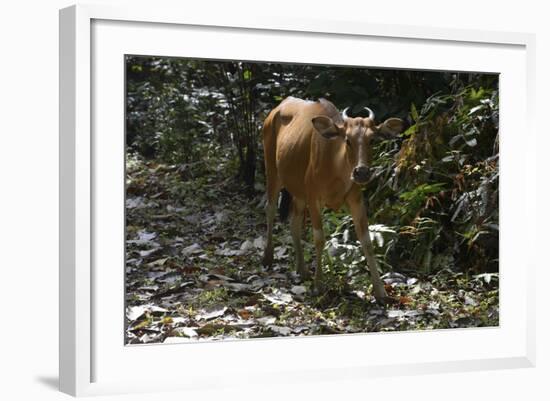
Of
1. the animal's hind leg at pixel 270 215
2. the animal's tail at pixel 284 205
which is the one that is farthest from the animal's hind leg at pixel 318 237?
the animal's hind leg at pixel 270 215

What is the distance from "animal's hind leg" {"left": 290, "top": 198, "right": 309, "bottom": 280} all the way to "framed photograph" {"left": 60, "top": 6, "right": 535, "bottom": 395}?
2 centimetres

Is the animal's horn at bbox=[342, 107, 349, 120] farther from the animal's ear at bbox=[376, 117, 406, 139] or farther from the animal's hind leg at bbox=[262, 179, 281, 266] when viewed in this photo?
the animal's hind leg at bbox=[262, 179, 281, 266]

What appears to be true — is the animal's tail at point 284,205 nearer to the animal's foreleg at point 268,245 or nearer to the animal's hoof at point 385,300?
the animal's foreleg at point 268,245

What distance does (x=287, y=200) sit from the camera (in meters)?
7.38

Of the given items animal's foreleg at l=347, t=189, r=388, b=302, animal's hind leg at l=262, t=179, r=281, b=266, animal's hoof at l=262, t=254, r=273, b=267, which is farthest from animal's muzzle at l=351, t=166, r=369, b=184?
animal's hoof at l=262, t=254, r=273, b=267

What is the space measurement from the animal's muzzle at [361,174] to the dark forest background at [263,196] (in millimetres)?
188

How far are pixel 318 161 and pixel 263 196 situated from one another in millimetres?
547

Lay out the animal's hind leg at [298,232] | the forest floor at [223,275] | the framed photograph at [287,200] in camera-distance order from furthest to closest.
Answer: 1. the animal's hind leg at [298,232]
2. the forest floor at [223,275]
3. the framed photograph at [287,200]

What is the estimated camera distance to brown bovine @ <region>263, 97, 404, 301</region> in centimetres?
736

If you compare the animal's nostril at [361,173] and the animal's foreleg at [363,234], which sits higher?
the animal's nostril at [361,173]

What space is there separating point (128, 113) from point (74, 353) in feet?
5.24

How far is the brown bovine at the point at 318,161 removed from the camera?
7.36 meters

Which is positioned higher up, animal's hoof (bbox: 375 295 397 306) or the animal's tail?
the animal's tail

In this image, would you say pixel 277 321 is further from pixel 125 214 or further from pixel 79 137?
pixel 79 137
